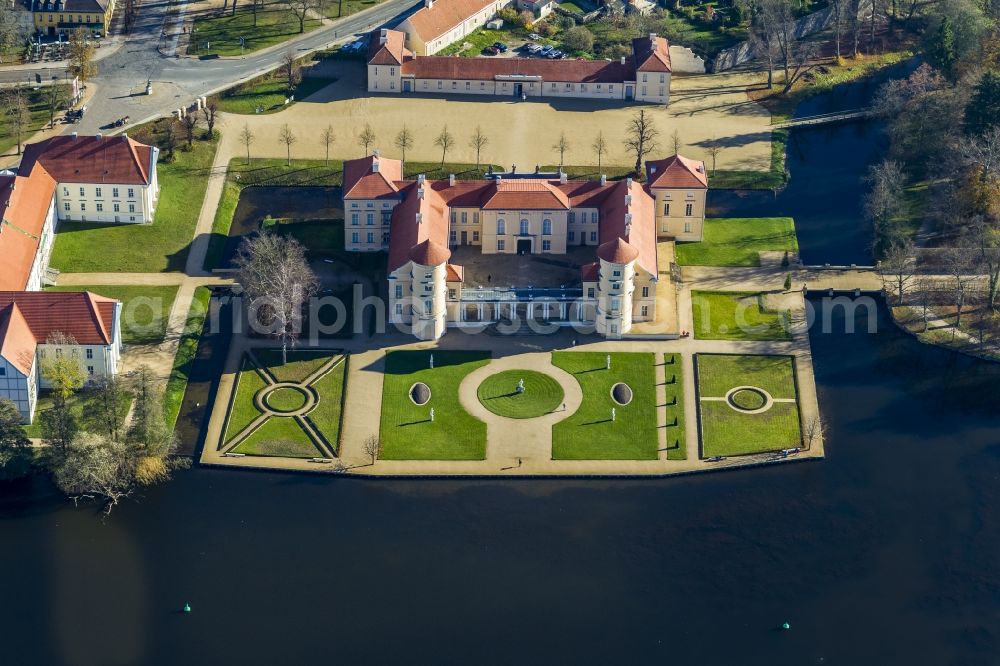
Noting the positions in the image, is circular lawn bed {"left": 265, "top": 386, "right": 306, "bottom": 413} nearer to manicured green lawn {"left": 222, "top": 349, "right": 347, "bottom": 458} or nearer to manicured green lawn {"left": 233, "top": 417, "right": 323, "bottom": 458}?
manicured green lawn {"left": 222, "top": 349, "right": 347, "bottom": 458}

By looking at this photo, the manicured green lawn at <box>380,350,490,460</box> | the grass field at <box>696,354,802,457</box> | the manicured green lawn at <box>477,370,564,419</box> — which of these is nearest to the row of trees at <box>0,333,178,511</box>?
the manicured green lawn at <box>380,350,490,460</box>

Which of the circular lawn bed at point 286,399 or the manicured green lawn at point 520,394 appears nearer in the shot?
the circular lawn bed at point 286,399

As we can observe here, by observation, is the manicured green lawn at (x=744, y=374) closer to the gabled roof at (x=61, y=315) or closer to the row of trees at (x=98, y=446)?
the row of trees at (x=98, y=446)

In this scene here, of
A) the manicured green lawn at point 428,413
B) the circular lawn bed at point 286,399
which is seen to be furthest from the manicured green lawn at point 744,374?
the circular lawn bed at point 286,399

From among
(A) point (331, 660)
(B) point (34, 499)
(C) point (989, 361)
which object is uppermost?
(C) point (989, 361)

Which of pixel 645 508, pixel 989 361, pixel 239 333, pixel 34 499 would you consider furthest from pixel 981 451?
pixel 34 499

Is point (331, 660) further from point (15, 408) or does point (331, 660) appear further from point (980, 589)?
point (980, 589)
